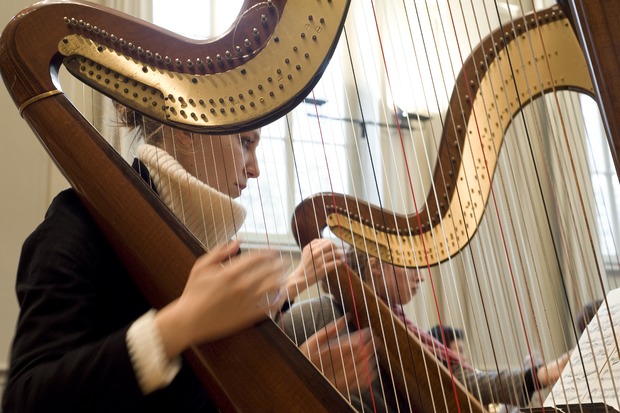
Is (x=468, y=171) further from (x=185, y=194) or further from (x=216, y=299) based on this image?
(x=216, y=299)

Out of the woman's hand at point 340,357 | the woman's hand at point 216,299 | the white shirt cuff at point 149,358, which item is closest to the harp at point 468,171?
the woman's hand at point 340,357

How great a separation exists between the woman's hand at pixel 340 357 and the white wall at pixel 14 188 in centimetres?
156

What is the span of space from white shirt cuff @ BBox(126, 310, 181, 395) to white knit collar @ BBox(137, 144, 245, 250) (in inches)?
9.5

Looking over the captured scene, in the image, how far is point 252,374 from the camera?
962 millimetres

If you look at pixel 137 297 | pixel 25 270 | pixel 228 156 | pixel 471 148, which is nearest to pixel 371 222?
pixel 471 148

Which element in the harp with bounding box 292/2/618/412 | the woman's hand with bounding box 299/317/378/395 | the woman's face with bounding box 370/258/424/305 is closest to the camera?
the harp with bounding box 292/2/618/412

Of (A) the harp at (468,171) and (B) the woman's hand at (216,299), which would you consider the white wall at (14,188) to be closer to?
(A) the harp at (468,171)

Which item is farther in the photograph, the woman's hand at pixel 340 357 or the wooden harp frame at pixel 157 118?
the woman's hand at pixel 340 357

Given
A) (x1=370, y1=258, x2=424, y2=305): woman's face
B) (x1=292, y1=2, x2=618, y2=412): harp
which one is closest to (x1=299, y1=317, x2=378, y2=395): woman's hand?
(x1=292, y1=2, x2=618, y2=412): harp

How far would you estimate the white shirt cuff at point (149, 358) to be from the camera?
0.91 meters

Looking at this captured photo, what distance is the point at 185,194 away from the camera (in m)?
1.15

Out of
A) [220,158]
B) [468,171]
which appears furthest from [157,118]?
[468,171]

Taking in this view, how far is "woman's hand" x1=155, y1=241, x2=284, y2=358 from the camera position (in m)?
0.90

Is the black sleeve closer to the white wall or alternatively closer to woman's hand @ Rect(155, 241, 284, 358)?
woman's hand @ Rect(155, 241, 284, 358)
